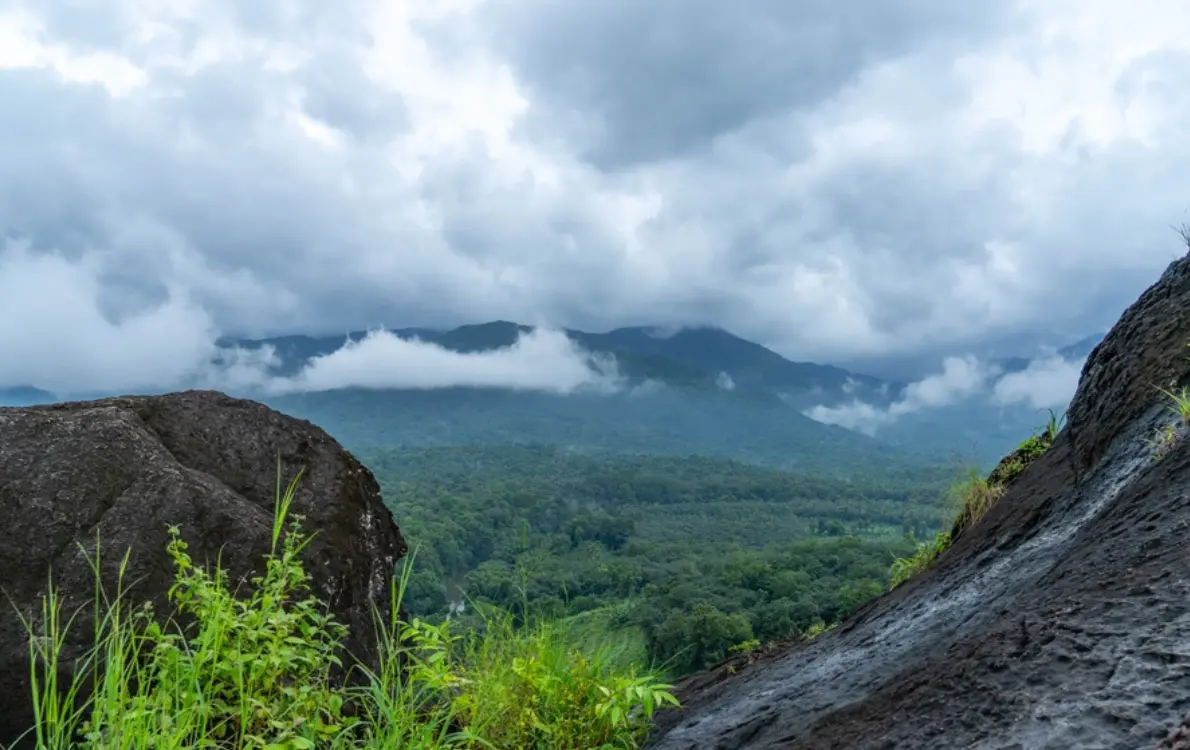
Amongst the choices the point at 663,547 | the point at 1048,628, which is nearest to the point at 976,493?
the point at 1048,628

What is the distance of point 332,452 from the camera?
609 cm

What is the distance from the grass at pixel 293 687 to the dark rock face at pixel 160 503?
16 cm

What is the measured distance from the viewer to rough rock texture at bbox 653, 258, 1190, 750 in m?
2.47

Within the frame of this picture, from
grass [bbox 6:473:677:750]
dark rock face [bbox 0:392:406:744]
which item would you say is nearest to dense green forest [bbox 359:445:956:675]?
grass [bbox 6:473:677:750]

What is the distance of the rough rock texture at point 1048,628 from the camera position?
2.47 meters

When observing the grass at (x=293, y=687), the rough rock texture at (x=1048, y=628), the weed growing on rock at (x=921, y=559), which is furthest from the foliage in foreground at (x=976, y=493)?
the grass at (x=293, y=687)

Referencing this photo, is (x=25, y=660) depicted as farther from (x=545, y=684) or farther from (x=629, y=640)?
(x=629, y=640)

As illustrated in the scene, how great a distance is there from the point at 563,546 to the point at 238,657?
79.0 metres

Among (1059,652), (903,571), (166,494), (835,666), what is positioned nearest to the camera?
(1059,652)

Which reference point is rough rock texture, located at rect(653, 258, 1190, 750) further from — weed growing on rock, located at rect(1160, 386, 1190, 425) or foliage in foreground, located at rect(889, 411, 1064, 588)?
foliage in foreground, located at rect(889, 411, 1064, 588)

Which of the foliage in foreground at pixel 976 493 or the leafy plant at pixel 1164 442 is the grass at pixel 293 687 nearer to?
the leafy plant at pixel 1164 442

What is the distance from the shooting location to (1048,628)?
2.86 metres

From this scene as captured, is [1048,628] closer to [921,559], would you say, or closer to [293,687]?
[293,687]

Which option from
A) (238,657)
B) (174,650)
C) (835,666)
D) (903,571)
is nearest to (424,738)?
(238,657)
